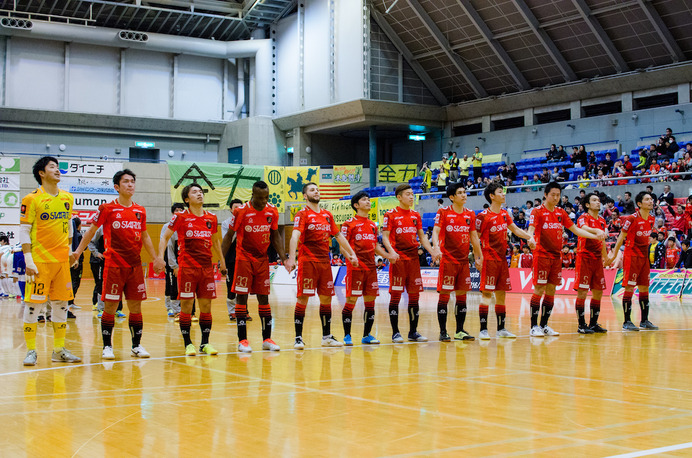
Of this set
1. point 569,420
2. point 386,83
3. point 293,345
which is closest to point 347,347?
point 293,345

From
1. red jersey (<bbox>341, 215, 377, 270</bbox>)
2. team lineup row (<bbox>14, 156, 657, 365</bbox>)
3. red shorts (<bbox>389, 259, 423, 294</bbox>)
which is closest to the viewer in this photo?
team lineup row (<bbox>14, 156, 657, 365</bbox>)

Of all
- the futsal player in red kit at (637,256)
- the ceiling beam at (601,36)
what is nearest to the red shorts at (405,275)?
the futsal player in red kit at (637,256)

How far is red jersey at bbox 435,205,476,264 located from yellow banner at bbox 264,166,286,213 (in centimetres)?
2555

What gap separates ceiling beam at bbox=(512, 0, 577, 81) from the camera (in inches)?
1247

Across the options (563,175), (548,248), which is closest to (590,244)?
(548,248)

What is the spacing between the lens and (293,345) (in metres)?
10.4

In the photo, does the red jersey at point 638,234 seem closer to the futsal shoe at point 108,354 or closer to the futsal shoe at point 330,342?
the futsal shoe at point 330,342

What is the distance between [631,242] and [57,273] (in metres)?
9.25

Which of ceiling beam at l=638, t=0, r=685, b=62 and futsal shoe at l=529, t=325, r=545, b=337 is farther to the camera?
ceiling beam at l=638, t=0, r=685, b=62

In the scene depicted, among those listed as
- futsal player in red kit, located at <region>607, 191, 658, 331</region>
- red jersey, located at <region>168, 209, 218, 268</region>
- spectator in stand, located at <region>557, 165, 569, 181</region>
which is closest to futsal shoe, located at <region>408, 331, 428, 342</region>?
red jersey, located at <region>168, 209, 218, 268</region>

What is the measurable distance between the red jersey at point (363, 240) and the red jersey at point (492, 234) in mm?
1759

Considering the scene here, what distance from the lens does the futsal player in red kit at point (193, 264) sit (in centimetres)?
949

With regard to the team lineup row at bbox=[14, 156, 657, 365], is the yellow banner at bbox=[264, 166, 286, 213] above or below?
above

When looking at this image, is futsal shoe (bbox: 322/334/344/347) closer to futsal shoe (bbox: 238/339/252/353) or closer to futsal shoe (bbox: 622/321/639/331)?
futsal shoe (bbox: 238/339/252/353)
